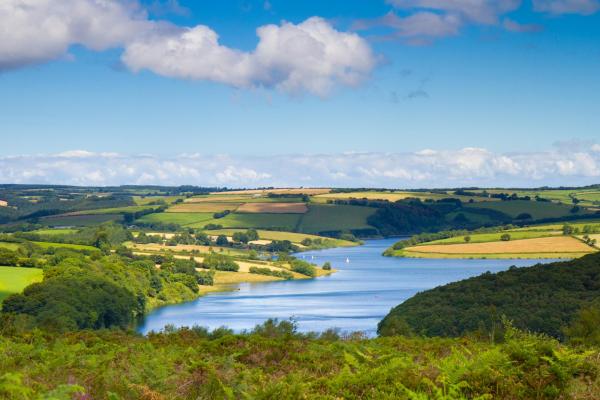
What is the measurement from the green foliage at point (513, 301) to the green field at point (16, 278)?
53.2 metres

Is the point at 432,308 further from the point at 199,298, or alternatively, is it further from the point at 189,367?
the point at 189,367

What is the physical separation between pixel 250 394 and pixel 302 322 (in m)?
92.6

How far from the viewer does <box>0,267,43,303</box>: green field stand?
122062mm

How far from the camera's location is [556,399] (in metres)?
16.5

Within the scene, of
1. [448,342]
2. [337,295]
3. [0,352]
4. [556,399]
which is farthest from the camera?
[337,295]

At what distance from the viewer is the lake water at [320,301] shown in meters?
112

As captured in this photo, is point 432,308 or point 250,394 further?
point 432,308

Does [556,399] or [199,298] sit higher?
[556,399]

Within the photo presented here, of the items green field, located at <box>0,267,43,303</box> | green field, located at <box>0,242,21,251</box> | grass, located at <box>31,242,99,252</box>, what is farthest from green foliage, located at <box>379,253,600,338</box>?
green field, located at <box>0,242,21,251</box>

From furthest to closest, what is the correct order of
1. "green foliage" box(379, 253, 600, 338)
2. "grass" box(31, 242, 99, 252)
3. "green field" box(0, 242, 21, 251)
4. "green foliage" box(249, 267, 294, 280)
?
"green foliage" box(249, 267, 294, 280) → "grass" box(31, 242, 99, 252) → "green field" box(0, 242, 21, 251) → "green foliage" box(379, 253, 600, 338)

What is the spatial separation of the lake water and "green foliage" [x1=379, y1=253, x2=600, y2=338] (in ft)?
22.0

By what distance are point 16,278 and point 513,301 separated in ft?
243

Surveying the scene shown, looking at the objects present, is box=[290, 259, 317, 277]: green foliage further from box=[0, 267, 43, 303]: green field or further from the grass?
box=[0, 267, 43, 303]: green field

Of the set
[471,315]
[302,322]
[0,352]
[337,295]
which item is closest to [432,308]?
[471,315]
